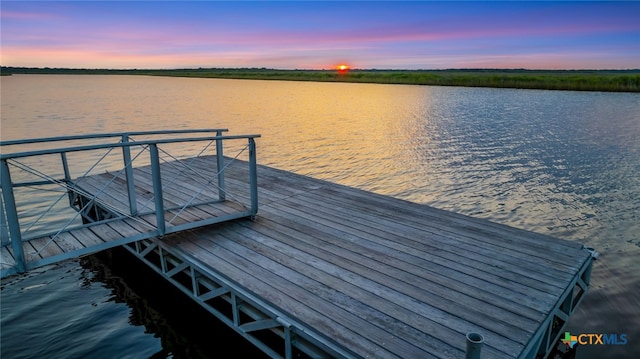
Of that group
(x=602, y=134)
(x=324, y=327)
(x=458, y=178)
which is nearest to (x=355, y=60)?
(x=602, y=134)

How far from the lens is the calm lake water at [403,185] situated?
16.4 feet

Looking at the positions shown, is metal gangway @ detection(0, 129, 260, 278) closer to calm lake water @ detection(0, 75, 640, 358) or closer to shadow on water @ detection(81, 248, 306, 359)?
shadow on water @ detection(81, 248, 306, 359)

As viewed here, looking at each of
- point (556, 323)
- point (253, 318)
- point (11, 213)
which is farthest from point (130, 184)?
point (556, 323)

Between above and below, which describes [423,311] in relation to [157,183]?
below

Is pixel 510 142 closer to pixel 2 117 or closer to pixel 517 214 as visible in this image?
pixel 517 214

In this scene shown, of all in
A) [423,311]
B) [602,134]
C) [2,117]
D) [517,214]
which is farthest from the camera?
[2,117]

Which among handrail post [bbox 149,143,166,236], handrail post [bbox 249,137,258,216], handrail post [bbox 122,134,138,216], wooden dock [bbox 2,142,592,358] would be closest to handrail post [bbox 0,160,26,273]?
wooden dock [bbox 2,142,592,358]

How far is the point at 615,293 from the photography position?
230 inches

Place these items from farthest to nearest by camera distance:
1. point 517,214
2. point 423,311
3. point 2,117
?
point 2,117 → point 517,214 → point 423,311

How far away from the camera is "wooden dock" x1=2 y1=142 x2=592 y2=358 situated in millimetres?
3193

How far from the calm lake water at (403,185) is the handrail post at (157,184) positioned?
4.82 feet

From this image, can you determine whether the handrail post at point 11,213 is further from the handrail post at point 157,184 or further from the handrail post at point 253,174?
the handrail post at point 253,174

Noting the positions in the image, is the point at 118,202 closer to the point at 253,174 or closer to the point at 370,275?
the point at 253,174

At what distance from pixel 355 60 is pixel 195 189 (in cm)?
5651
